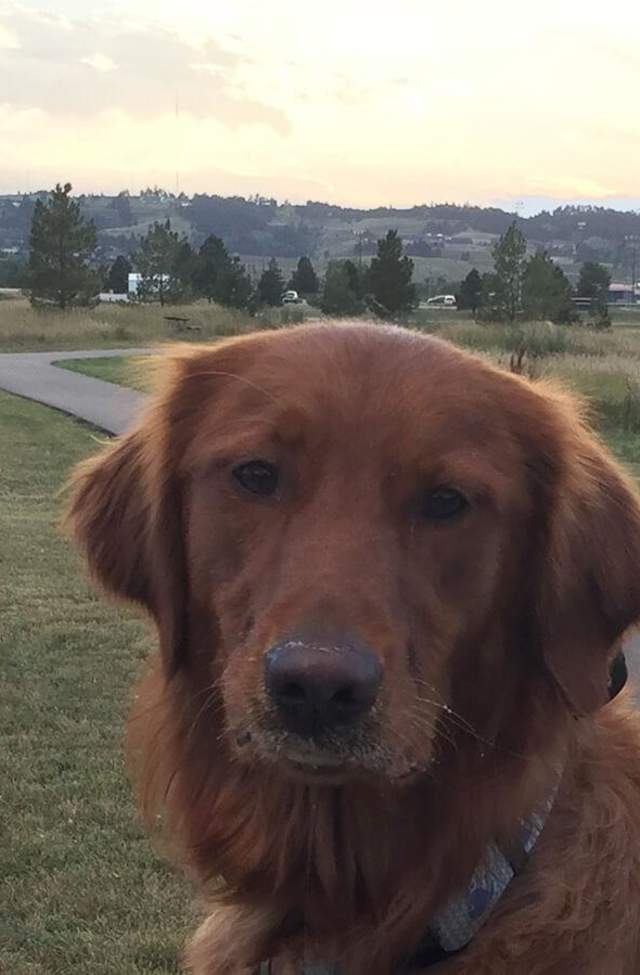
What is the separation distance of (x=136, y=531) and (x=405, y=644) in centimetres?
88

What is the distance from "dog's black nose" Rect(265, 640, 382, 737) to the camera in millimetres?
2158

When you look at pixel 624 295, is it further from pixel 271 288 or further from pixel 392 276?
pixel 392 276

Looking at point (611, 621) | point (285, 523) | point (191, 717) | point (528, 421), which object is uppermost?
point (528, 421)

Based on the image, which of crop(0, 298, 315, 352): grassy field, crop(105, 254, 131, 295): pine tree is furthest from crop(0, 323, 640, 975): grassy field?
crop(105, 254, 131, 295): pine tree

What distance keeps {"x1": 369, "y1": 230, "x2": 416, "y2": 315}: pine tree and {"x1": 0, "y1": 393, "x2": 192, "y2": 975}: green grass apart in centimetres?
4239

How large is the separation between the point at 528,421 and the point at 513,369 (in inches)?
14.4

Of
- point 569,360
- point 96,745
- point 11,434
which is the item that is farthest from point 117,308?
point 96,745

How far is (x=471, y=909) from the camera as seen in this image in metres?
2.55

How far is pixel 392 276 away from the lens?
2015 inches

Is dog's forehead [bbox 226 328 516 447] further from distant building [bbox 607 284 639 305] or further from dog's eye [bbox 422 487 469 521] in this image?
distant building [bbox 607 284 639 305]

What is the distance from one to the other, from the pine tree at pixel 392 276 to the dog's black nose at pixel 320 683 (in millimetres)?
48696

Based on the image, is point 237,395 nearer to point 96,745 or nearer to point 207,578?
point 207,578

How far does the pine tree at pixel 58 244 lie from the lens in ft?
163

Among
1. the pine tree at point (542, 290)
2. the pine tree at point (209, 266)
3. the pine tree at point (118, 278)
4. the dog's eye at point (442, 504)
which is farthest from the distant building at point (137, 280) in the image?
the dog's eye at point (442, 504)
